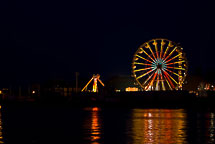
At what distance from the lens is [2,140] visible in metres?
21.2

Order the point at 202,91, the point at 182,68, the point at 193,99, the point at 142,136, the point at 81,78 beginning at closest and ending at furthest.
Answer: the point at 142,136, the point at 182,68, the point at 193,99, the point at 202,91, the point at 81,78

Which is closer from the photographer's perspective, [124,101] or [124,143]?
[124,143]

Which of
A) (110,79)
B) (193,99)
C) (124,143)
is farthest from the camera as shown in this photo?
(110,79)

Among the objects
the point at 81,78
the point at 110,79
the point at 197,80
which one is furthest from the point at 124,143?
the point at 81,78

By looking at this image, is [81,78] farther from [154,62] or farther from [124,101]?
[154,62]

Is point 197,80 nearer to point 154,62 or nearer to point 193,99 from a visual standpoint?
point 193,99

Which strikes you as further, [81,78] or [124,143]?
[81,78]

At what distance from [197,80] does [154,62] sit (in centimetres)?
5246

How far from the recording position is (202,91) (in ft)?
309

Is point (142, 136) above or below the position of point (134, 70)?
below

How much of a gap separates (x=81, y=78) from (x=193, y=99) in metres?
85.1

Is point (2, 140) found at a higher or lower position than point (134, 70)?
lower

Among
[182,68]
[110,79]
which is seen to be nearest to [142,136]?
[182,68]

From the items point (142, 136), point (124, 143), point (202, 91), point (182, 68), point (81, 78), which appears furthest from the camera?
point (81, 78)
